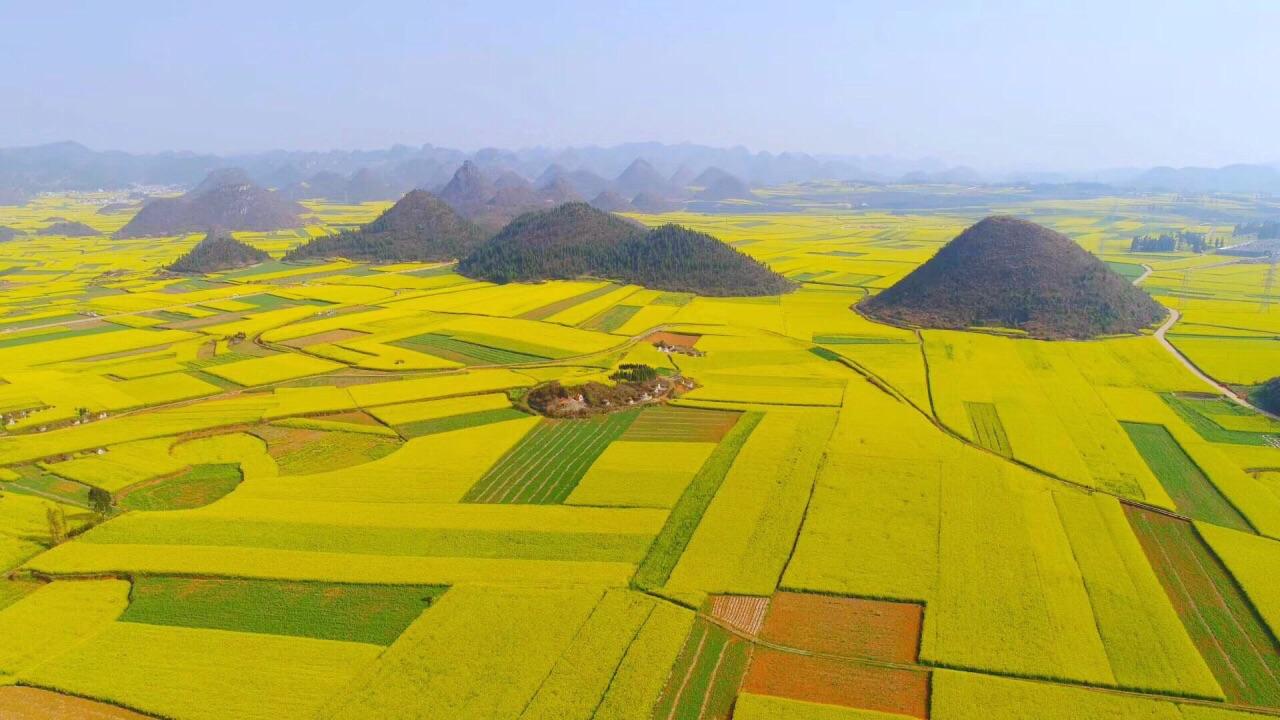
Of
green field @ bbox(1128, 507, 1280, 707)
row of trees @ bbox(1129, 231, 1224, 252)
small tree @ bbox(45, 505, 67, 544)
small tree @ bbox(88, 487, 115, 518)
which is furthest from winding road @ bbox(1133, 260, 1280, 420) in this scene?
small tree @ bbox(45, 505, 67, 544)

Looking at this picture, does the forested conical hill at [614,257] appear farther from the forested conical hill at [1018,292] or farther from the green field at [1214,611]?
the green field at [1214,611]

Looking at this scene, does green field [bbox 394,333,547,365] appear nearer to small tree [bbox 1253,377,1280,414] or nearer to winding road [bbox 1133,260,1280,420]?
winding road [bbox 1133,260,1280,420]

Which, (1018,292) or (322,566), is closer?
(322,566)

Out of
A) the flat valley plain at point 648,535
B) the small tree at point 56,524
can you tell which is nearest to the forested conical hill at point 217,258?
the flat valley plain at point 648,535

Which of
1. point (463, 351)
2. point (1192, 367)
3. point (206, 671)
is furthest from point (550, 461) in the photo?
point (1192, 367)

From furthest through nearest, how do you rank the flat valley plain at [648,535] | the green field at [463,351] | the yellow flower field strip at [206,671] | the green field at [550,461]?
1. the green field at [463,351]
2. the green field at [550,461]
3. the flat valley plain at [648,535]
4. the yellow flower field strip at [206,671]

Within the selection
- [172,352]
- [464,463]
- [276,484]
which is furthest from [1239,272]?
[172,352]

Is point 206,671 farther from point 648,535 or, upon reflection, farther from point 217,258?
point 217,258
